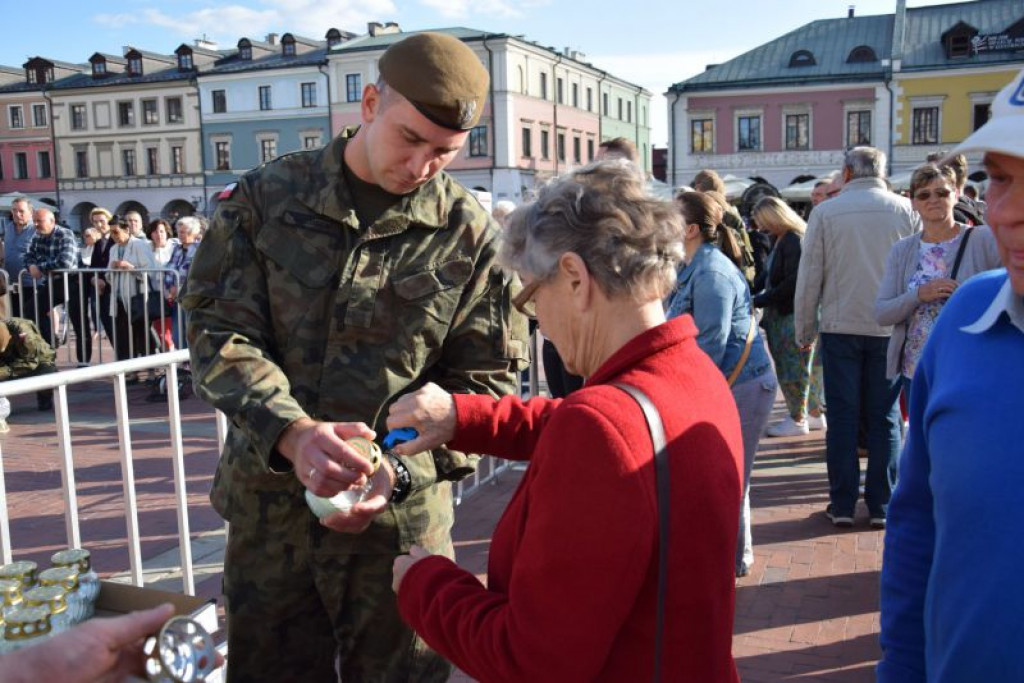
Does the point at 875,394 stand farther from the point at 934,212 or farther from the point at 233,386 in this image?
the point at 233,386

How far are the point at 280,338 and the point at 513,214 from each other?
699 millimetres

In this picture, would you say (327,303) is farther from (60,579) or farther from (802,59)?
(802,59)

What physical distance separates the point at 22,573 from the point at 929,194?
445 cm

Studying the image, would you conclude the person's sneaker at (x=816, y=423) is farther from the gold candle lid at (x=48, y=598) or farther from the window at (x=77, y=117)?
the window at (x=77, y=117)

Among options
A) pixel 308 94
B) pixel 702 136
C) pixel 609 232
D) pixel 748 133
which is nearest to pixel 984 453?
pixel 609 232

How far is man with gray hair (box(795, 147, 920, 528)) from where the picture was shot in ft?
17.3

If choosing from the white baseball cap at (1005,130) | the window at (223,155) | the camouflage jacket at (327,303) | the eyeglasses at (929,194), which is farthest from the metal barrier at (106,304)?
the window at (223,155)

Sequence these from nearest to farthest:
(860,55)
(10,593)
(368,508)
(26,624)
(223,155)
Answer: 1. (26,624)
2. (10,593)
3. (368,508)
4. (860,55)
5. (223,155)

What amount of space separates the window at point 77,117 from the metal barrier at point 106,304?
52.7 m

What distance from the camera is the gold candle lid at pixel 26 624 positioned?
4.95ft

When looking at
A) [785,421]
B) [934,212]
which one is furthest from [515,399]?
[785,421]

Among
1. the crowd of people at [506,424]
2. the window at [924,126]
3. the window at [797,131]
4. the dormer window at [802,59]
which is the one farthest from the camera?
the window at [797,131]

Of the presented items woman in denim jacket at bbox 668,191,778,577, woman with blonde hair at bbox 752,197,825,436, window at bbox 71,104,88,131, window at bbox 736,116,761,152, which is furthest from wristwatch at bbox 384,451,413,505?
window at bbox 71,104,88,131

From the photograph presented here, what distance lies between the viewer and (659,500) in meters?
Answer: 1.48
